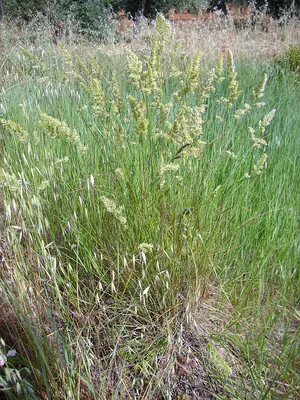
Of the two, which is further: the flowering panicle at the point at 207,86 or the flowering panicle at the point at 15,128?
the flowering panicle at the point at 207,86

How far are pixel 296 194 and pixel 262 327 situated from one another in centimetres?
81

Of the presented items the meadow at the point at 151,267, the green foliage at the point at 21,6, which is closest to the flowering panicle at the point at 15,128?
the meadow at the point at 151,267

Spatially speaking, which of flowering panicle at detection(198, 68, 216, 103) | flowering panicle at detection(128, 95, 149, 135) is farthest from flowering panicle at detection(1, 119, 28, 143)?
flowering panicle at detection(198, 68, 216, 103)

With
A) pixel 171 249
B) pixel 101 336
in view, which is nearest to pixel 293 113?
pixel 171 249

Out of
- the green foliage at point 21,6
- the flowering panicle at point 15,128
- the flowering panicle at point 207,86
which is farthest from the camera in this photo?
the green foliage at point 21,6

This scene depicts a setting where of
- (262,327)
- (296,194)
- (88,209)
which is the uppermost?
(88,209)

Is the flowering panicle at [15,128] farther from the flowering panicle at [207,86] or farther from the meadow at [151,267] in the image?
the flowering panicle at [207,86]

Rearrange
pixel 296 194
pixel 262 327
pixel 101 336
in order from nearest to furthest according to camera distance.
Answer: pixel 262 327, pixel 101 336, pixel 296 194

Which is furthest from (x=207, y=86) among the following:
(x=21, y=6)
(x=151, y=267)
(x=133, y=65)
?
(x=21, y=6)

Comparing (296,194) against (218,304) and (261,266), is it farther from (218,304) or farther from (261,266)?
(218,304)

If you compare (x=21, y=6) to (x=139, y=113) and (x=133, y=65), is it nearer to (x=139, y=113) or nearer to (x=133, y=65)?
(x=133, y=65)

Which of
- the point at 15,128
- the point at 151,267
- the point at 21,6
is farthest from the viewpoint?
the point at 21,6

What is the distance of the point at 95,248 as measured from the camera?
145 cm

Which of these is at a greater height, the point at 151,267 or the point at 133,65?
the point at 133,65
